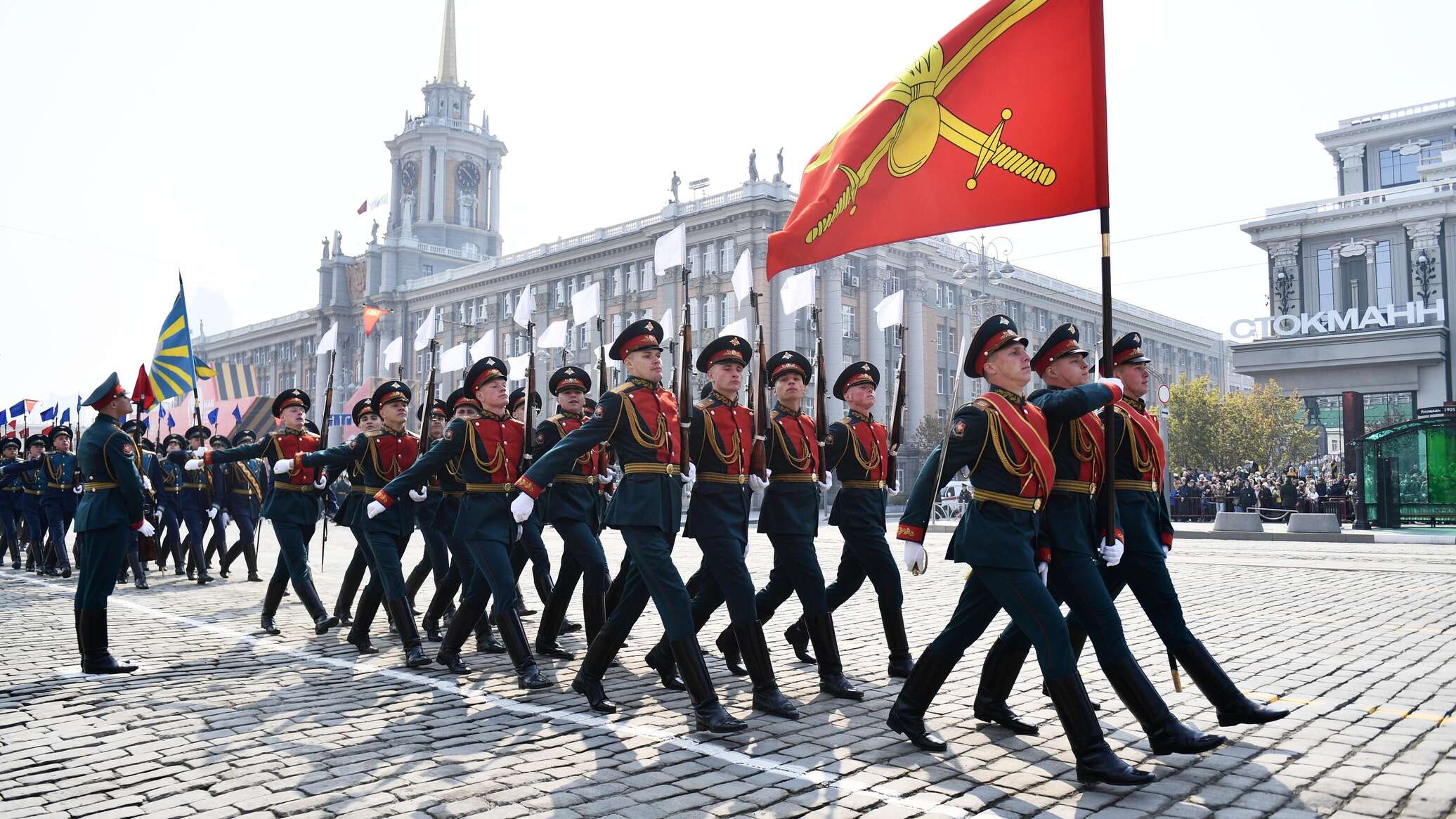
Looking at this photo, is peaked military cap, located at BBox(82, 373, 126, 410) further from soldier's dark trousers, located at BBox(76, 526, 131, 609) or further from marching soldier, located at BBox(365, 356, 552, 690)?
marching soldier, located at BBox(365, 356, 552, 690)

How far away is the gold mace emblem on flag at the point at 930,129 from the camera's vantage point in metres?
6.76

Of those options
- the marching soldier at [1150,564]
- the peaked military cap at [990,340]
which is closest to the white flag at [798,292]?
the marching soldier at [1150,564]

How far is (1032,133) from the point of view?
21.8 ft

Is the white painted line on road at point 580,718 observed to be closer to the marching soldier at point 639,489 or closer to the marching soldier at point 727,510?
the marching soldier at point 639,489

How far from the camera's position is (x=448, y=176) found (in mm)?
90938

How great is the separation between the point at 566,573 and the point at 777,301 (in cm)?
4506

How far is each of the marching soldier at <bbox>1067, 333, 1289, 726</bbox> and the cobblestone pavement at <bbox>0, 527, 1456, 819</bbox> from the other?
0.27 metres

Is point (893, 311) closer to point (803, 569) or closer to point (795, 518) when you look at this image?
point (795, 518)

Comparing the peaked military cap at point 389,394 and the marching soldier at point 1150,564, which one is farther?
the peaked military cap at point 389,394

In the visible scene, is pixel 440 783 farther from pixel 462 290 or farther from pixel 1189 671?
pixel 462 290

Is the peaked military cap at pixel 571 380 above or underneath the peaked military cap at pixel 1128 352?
above

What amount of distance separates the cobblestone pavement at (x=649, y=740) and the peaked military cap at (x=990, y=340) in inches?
79.1

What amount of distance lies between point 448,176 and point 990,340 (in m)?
90.4

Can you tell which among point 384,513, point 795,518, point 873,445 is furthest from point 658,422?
point 384,513
